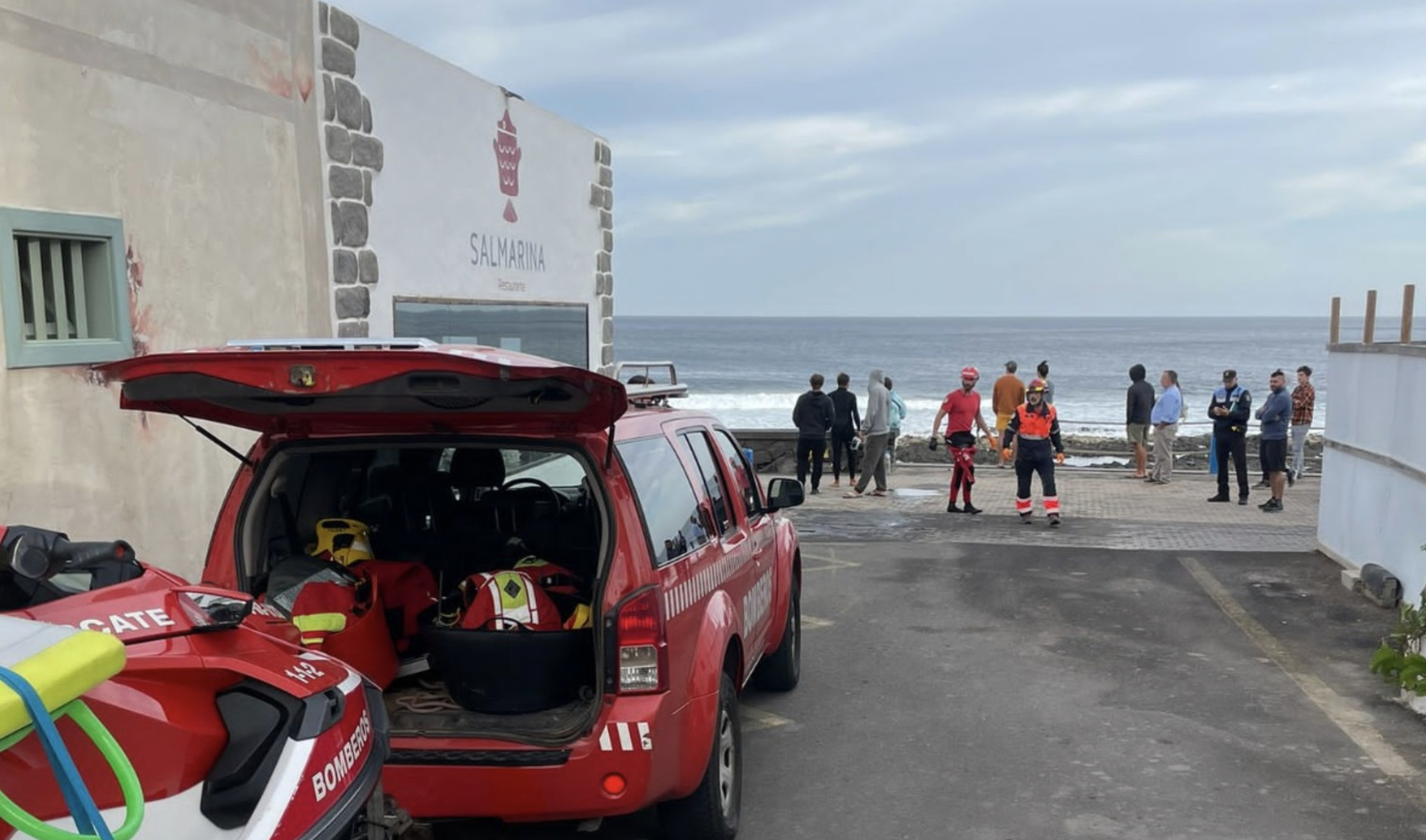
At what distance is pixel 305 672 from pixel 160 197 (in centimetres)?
504

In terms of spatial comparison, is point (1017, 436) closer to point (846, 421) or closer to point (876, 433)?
point (876, 433)

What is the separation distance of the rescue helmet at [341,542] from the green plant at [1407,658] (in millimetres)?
5038

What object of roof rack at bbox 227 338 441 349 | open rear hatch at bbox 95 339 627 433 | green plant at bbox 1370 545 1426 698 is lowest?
green plant at bbox 1370 545 1426 698

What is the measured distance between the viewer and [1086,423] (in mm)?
45094

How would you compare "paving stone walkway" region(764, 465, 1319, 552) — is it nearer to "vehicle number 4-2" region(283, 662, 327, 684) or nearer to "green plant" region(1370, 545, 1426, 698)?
"green plant" region(1370, 545, 1426, 698)

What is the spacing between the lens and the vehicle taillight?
387cm

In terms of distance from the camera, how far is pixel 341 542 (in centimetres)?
456

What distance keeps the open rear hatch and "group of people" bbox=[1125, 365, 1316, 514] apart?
12217mm

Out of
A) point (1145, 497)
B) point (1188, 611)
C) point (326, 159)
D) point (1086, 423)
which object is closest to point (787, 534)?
point (1188, 611)

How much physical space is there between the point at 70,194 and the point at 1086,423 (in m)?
43.0

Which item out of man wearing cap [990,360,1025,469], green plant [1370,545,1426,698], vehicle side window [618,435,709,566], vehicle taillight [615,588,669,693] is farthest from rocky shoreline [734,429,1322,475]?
vehicle taillight [615,588,669,693]

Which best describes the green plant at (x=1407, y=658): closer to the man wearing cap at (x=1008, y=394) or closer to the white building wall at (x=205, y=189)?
the white building wall at (x=205, y=189)

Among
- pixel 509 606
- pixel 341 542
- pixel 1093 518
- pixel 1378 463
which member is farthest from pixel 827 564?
pixel 509 606

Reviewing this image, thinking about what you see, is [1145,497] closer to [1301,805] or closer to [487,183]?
[487,183]
